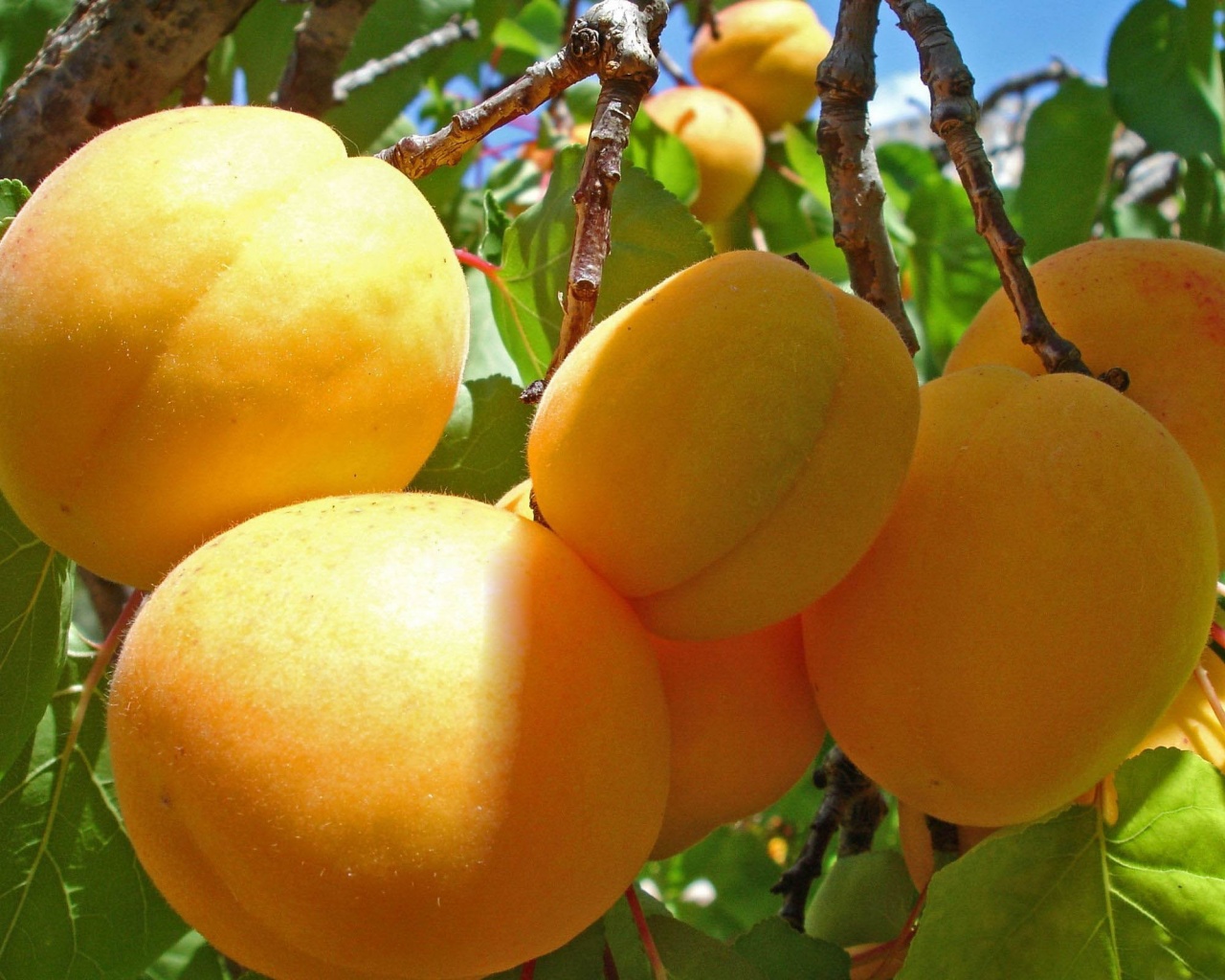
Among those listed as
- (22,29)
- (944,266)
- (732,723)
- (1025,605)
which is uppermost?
(22,29)

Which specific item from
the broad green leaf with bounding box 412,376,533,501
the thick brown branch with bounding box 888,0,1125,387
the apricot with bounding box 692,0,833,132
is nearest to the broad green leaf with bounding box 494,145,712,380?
the broad green leaf with bounding box 412,376,533,501

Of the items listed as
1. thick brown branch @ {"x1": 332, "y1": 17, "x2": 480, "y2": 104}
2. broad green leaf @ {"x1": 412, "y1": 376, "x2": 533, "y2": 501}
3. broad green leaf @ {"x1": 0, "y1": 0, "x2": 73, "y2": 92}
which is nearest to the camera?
broad green leaf @ {"x1": 412, "y1": 376, "x2": 533, "y2": 501}

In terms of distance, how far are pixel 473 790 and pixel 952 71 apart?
0.60 meters

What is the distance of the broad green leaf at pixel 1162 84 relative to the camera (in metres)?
1.62

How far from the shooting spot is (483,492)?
929 millimetres

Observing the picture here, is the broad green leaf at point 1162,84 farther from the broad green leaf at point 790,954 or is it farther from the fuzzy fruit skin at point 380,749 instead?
the fuzzy fruit skin at point 380,749

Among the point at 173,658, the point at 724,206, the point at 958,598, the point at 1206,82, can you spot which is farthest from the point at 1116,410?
the point at 724,206

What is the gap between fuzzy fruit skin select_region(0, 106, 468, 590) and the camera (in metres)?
0.59

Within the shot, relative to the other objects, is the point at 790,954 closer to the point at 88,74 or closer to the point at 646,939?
the point at 646,939

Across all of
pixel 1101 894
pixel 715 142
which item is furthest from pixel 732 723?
pixel 715 142

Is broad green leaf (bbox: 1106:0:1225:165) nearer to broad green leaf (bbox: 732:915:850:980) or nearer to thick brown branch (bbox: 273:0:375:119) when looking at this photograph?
thick brown branch (bbox: 273:0:375:119)

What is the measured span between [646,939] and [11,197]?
0.71 m

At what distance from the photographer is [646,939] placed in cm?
75

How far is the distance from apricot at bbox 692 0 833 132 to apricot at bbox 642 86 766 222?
101 mm
